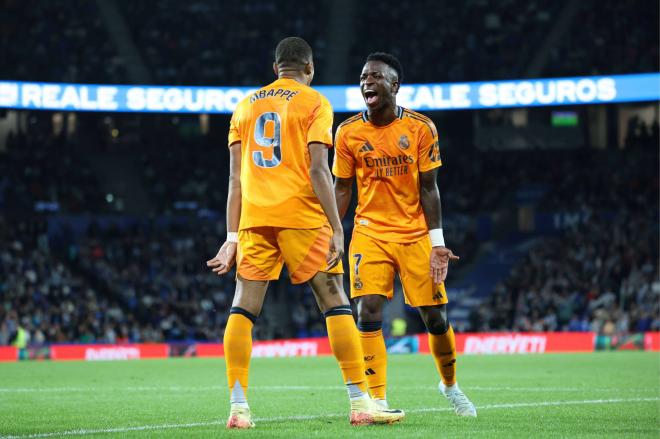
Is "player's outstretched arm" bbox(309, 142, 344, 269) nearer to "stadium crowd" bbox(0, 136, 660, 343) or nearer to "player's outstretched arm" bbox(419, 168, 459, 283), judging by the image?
"player's outstretched arm" bbox(419, 168, 459, 283)

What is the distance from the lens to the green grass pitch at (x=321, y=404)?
6.73 metres

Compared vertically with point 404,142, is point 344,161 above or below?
below

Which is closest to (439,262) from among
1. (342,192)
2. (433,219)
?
(433,219)

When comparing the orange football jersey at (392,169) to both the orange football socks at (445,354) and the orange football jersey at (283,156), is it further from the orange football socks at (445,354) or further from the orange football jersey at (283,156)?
the orange football jersey at (283,156)

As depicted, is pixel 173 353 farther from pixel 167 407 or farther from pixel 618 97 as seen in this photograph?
pixel 167 407

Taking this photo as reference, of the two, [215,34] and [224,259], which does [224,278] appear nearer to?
[215,34]

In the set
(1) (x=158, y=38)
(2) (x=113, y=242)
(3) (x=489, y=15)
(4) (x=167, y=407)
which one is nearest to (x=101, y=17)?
(1) (x=158, y=38)

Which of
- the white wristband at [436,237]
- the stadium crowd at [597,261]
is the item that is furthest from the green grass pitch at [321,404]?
the stadium crowd at [597,261]

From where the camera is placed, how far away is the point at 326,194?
6691 mm

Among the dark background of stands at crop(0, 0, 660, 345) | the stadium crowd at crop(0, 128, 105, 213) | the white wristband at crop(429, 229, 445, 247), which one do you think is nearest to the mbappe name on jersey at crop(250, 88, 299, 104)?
the white wristband at crop(429, 229, 445, 247)

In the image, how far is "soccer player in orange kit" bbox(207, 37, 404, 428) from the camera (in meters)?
6.77

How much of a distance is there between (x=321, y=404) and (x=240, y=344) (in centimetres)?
299

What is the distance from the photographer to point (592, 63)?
36.2 metres

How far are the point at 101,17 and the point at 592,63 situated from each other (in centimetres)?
1720
